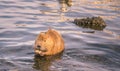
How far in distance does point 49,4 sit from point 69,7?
131 centimetres

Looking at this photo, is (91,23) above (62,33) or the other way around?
above

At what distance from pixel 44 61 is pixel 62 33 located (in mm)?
3489

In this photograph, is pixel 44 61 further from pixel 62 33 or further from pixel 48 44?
pixel 62 33

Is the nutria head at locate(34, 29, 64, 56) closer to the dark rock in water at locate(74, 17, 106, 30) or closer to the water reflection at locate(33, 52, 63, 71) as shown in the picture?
the water reflection at locate(33, 52, 63, 71)

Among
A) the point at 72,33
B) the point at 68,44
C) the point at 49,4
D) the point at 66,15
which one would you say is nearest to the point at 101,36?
the point at 72,33

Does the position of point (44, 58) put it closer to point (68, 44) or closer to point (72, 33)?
point (68, 44)

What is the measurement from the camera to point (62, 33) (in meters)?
12.8

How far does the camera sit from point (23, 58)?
373 inches

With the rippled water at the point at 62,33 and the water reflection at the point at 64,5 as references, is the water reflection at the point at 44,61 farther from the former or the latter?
the water reflection at the point at 64,5

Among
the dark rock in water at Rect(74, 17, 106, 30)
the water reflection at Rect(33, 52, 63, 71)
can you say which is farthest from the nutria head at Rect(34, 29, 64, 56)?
the dark rock in water at Rect(74, 17, 106, 30)

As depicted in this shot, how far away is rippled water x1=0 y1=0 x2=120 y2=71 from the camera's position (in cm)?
924

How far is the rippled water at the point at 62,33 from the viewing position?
9.24 m

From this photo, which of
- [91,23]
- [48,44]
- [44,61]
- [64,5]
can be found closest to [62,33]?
[91,23]

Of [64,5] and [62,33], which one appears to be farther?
[64,5]
